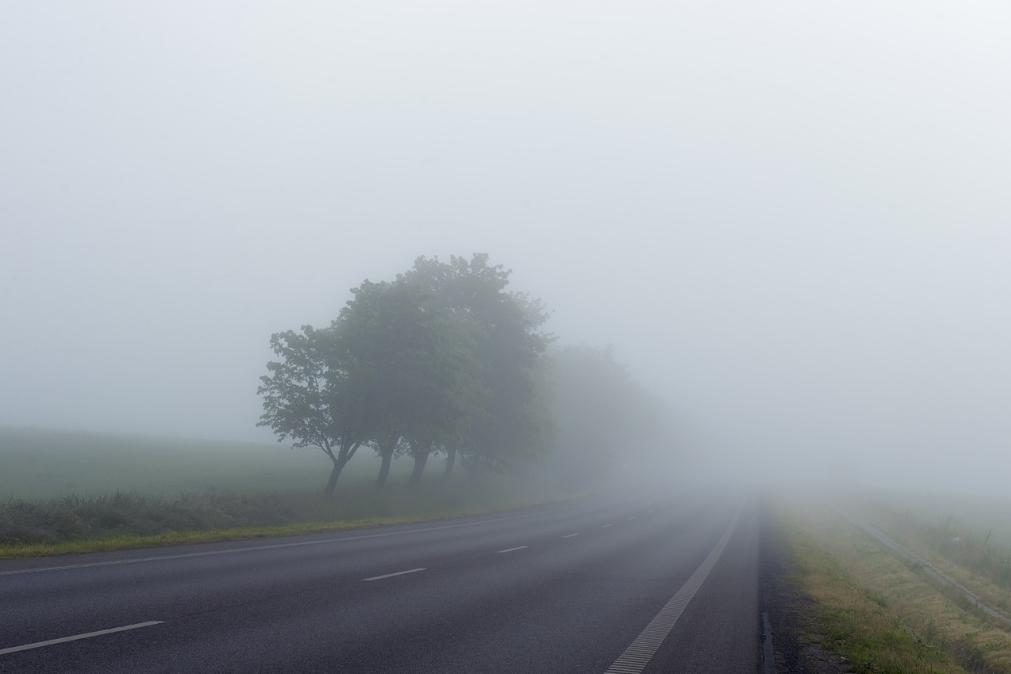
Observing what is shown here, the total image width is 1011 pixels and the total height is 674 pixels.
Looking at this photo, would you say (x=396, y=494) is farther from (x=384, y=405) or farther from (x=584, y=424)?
(x=584, y=424)

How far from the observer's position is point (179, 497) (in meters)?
33.4

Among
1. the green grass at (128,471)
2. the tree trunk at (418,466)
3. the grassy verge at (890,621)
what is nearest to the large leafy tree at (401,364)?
the tree trunk at (418,466)

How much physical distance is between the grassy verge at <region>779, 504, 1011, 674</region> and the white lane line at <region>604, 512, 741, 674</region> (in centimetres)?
225

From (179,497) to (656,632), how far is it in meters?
25.8

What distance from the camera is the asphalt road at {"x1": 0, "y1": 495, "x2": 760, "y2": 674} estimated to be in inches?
361

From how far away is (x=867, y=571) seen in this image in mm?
27781

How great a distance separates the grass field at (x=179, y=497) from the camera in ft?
69.5

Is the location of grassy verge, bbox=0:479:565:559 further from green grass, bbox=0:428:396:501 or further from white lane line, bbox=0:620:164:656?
white lane line, bbox=0:620:164:656

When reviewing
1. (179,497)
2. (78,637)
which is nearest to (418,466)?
(179,497)

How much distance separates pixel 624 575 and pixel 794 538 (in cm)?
1895

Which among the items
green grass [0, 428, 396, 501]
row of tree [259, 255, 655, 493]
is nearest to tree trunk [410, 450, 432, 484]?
row of tree [259, 255, 655, 493]

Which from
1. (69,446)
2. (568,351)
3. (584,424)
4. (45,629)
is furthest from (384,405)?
(568,351)

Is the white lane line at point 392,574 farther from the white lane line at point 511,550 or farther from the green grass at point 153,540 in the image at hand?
the green grass at point 153,540

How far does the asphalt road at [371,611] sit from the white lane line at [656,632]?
1.6 inches
